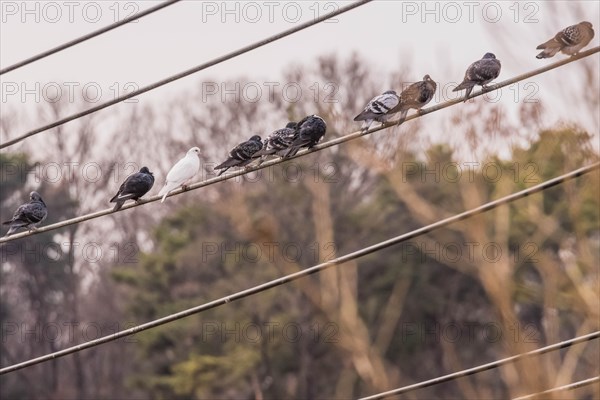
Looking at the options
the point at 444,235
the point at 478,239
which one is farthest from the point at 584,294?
the point at 444,235

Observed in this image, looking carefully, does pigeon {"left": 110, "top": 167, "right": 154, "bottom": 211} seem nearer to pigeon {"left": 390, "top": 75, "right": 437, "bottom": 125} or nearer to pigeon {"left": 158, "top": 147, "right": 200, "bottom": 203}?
pigeon {"left": 158, "top": 147, "right": 200, "bottom": 203}

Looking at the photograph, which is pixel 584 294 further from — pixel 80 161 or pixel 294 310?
pixel 80 161

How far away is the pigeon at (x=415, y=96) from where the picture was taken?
11.9 m

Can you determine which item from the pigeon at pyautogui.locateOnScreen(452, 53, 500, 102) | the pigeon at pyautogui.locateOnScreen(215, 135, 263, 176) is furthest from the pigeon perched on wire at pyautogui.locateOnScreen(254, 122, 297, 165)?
the pigeon at pyautogui.locateOnScreen(452, 53, 500, 102)

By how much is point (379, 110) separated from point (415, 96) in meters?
0.45

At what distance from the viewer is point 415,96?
1199cm

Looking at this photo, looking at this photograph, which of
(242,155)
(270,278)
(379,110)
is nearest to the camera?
(379,110)

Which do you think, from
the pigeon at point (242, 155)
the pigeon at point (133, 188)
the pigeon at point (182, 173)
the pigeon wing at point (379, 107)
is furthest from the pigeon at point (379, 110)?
the pigeon at point (182, 173)

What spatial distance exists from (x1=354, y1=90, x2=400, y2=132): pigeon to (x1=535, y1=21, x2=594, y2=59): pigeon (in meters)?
1.35

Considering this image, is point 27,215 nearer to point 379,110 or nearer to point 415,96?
point 379,110

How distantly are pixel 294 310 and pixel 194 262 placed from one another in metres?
3.16

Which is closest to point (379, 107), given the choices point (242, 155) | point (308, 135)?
point (308, 135)

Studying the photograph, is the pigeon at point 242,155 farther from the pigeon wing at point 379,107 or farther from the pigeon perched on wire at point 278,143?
the pigeon wing at point 379,107

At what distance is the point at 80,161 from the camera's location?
44.4 metres
